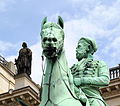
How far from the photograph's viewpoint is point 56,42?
4.40 meters

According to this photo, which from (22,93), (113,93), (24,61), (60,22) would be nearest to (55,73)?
(60,22)

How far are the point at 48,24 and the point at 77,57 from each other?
98 cm

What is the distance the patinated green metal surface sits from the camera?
4.41 m

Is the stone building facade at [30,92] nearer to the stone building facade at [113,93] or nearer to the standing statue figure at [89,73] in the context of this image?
the stone building facade at [113,93]

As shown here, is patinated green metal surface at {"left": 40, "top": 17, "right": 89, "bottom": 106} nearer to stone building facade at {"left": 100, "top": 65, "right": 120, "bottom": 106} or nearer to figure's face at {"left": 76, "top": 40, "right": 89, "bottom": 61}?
figure's face at {"left": 76, "top": 40, "right": 89, "bottom": 61}

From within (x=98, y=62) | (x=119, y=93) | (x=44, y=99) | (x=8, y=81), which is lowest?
(x=44, y=99)

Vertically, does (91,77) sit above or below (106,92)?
below

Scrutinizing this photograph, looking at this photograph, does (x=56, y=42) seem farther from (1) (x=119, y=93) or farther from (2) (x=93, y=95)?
(1) (x=119, y=93)

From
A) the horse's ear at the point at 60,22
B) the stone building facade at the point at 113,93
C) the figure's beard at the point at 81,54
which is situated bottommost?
the horse's ear at the point at 60,22

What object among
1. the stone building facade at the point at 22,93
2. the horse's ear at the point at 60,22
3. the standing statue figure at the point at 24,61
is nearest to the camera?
the horse's ear at the point at 60,22

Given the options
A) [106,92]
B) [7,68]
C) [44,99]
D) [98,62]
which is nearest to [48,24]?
[44,99]

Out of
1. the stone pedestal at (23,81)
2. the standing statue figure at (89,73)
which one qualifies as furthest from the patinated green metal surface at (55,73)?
the stone pedestal at (23,81)

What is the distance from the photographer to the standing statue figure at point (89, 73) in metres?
5.04

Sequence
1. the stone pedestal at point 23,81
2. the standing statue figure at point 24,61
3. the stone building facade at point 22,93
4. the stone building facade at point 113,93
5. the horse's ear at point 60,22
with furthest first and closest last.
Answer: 1. the standing statue figure at point 24,61
2. the stone pedestal at point 23,81
3. the stone building facade at point 113,93
4. the stone building facade at point 22,93
5. the horse's ear at point 60,22
